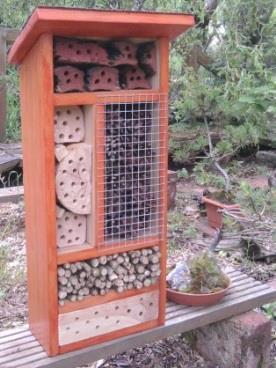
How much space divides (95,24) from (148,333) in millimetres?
1074

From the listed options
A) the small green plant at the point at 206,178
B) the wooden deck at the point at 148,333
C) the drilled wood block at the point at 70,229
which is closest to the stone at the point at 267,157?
the small green plant at the point at 206,178

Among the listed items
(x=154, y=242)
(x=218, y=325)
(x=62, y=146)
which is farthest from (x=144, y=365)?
(x=62, y=146)

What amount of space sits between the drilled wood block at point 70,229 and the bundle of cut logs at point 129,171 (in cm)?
8

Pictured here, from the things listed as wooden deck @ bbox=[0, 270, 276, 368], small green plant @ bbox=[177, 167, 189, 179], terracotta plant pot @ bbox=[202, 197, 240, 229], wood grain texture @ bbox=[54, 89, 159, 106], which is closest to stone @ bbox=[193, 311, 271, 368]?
wooden deck @ bbox=[0, 270, 276, 368]

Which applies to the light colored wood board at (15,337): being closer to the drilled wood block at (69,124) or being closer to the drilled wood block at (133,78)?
the drilled wood block at (69,124)

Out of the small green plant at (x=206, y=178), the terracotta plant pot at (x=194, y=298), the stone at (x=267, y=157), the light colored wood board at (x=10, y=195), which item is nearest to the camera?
the terracotta plant pot at (x=194, y=298)

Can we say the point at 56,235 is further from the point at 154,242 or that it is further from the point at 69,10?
the point at 69,10

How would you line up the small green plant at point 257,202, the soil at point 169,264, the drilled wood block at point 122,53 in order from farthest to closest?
the small green plant at point 257,202, the soil at point 169,264, the drilled wood block at point 122,53

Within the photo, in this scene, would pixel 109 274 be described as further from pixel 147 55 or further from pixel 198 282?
pixel 147 55

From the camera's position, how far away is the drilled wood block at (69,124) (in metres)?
1.64

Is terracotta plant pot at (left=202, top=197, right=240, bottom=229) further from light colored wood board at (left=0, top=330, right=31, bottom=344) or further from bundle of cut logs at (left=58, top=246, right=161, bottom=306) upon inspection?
light colored wood board at (left=0, top=330, right=31, bottom=344)

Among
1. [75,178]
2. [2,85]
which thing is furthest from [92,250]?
[2,85]

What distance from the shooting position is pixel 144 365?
87.2 inches

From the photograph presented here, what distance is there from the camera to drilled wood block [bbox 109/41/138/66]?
66.0 inches
